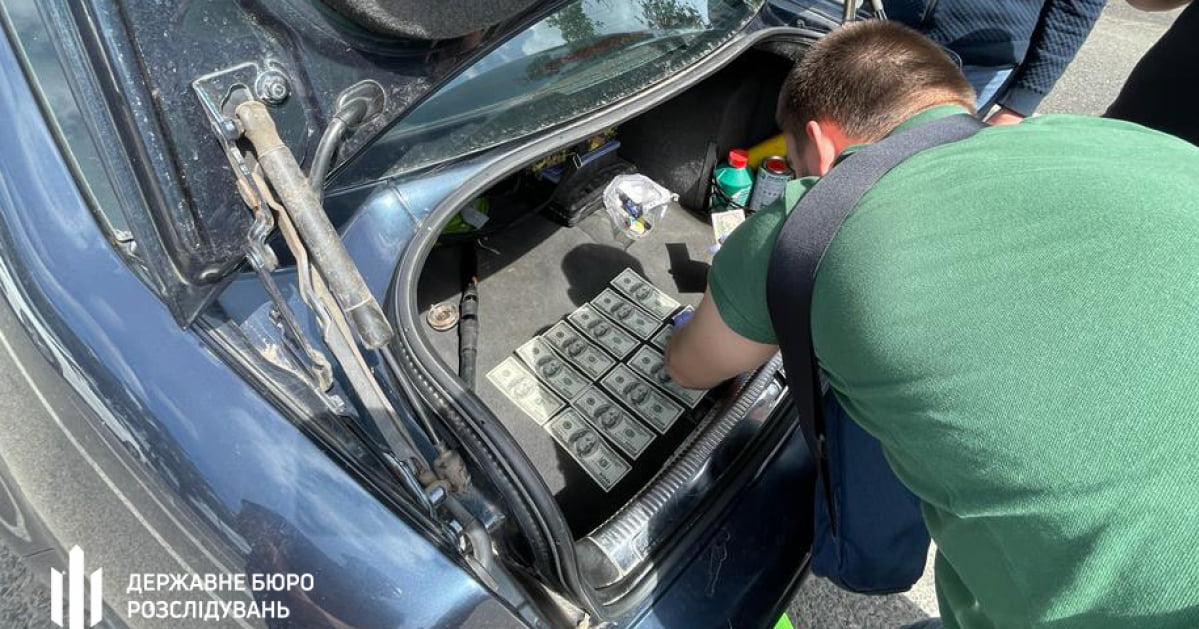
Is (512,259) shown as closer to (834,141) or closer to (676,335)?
(676,335)

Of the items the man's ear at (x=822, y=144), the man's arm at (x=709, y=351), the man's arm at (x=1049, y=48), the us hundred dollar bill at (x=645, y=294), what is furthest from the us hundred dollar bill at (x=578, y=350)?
the man's arm at (x=1049, y=48)

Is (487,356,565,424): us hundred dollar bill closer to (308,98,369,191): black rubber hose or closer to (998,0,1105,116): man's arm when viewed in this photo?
(308,98,369,191): black rubber hose

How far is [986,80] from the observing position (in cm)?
220

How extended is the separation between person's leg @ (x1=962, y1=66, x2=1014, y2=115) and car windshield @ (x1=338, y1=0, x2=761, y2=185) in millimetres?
1065

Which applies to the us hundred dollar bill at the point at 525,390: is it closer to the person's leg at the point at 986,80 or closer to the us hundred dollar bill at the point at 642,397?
the us hundred dollar bill at the point at 642,397

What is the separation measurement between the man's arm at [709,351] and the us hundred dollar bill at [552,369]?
1.29 ft

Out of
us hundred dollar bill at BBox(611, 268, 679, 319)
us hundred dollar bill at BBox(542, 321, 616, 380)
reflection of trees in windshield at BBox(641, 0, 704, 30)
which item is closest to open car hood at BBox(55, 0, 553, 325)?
reflection of trees in windshield at BBox(641, 0, 704, 30)

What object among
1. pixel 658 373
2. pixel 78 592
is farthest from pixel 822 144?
pixel 78 592

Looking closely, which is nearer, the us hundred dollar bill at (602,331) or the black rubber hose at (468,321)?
the black rubber hose at (468,321)

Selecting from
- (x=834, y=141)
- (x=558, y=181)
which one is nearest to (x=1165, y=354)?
→ (x=834, y=141)

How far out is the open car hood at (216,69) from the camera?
22.7 inches

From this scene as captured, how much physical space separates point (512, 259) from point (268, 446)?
4.22ft

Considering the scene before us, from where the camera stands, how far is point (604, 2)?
151 cm

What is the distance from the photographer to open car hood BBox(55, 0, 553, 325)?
577mm
